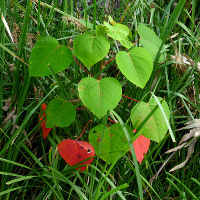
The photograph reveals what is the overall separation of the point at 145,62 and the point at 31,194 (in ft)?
1.97

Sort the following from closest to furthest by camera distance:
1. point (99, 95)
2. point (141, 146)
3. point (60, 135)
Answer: point (99, 95) < point (141, 146) < point (60, 135)

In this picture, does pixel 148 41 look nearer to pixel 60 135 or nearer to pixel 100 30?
pixel 100 30

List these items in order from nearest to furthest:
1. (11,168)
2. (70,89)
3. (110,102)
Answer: (110,102), (11,168), (70,89)

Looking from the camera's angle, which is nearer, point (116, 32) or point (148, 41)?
point (116, 32)

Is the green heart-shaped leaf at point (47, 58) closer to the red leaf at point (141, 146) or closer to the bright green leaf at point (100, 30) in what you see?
the bright green leaf at point (100, 30)

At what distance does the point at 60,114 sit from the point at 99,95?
0.54ft

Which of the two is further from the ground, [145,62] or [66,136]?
[145,62]

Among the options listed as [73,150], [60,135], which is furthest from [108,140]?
[60,135]

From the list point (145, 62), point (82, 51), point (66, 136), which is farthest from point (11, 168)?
point (145, 62)

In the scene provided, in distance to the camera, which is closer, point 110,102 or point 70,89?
point 110,102

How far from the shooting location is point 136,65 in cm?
87

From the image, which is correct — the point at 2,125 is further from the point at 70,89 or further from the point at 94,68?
the point at 94,68

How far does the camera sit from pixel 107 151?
90cm

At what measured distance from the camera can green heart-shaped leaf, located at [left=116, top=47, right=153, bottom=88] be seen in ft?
2.76
